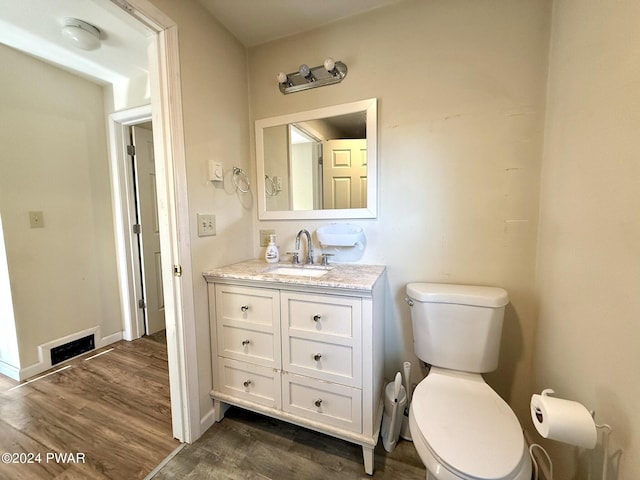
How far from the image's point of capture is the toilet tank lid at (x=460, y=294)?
44.4 inches

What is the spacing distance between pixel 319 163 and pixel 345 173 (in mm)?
190

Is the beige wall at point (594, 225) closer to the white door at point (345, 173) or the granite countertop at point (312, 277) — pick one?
the granite countertop at point (312, 277)

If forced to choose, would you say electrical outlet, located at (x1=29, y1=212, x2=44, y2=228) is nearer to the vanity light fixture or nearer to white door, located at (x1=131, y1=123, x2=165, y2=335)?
white door, located at (x1=131, y1=123, x2=165, y2=335)

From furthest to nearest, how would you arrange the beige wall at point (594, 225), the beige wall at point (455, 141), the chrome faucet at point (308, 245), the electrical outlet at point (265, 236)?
1. the electrical outlet at point (265, 236)
2. the chrome faucet at point (308, 245)
3. the beige wall at point (455, 141)
4. the beige wall at point (594, 225)

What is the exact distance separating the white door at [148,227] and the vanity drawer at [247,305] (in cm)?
158

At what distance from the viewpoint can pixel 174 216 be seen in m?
1.20

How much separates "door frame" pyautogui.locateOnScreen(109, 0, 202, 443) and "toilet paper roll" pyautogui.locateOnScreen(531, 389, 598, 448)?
1439 millimetres

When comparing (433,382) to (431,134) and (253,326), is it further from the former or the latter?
(431,134)

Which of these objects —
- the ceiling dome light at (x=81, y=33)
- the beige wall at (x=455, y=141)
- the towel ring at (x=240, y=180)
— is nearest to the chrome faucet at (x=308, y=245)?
the beige wall at (x=455, y=141)

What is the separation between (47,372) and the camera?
189cm

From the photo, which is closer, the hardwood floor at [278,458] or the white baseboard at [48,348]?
the hardwood floor at [278,458]

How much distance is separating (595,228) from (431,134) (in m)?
0.81

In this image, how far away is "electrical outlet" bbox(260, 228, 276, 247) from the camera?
1.75 metres

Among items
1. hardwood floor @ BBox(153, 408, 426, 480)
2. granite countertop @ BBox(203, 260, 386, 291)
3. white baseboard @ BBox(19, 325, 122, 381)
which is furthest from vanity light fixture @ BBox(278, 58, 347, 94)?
white baseboard @ BBox(19, 325, 122, 381)
